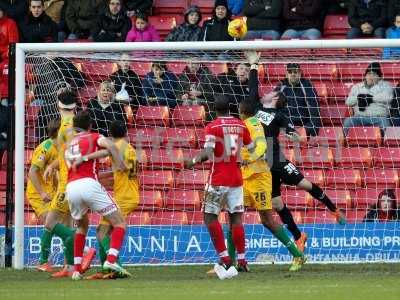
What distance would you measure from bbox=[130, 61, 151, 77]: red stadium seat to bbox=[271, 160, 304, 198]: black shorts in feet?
9.19

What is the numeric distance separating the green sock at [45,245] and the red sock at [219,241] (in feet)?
7.23

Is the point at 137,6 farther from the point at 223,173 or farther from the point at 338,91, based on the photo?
the point at 223,173

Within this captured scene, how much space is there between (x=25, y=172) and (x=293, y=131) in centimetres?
351

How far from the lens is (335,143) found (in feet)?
56.1

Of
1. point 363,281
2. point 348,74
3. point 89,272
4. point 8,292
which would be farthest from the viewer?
point 348,74

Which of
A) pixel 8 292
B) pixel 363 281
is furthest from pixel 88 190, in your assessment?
pixel 363 281

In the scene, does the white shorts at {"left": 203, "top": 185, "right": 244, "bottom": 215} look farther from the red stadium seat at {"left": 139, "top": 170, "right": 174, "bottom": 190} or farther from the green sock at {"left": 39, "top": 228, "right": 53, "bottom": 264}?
the red stadium seat at {"left": 139, "top": 170, "right": 174, "bottom": 190}

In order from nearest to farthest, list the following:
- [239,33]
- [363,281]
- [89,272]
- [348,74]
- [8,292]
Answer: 1. [8,292]
2. [363,281]
3. [89,272]
4. [239,33]
5. [348,74]

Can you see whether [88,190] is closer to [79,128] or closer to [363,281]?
[79,128]

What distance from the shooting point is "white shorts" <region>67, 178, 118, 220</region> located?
13.5 metres

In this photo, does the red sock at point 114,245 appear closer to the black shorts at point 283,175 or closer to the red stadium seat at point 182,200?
the black shorts at point 283,175

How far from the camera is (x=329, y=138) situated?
675 inches

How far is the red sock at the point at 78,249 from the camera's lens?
1370 centimetres

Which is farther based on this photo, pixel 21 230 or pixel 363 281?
pixel 21 230
